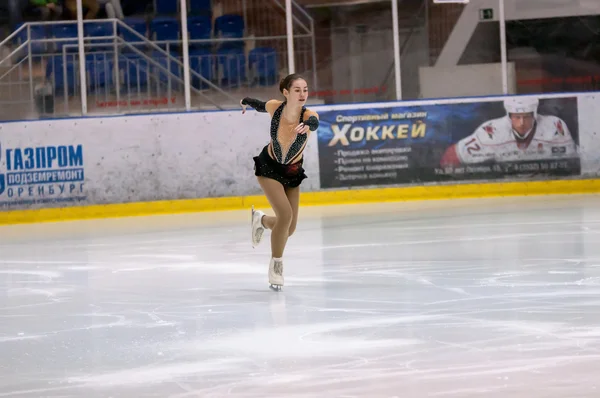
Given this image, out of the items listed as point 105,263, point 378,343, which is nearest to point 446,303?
point 378,343

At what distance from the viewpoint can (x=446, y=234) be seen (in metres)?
10.2

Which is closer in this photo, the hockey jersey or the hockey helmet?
the hockey jersey

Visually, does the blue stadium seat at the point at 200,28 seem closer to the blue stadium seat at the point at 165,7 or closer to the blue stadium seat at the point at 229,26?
the blue stadium seat at the point at 229,26

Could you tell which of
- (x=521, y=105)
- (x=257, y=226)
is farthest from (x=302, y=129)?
(x=521, y=105)

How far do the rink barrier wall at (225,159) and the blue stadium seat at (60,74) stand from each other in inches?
25.5

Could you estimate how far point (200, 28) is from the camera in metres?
15.8

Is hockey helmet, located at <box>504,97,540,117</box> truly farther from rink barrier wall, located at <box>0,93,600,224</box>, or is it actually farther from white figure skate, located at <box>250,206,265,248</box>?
white figure skate, located at <box>250,206,265,248</box>

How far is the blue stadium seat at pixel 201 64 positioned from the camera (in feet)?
50.2

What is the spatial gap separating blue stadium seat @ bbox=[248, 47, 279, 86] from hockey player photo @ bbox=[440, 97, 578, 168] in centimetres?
267

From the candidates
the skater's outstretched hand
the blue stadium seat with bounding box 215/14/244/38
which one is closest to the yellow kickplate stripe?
the blue stadium seat with bounding box 215/14/244/38

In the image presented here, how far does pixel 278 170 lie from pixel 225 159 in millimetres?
7484

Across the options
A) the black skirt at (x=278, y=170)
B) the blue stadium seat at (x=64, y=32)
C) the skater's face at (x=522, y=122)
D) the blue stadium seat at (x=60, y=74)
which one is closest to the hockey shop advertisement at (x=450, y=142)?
the skater's face at (x=522, y=122)

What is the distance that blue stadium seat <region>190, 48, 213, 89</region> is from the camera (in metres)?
15.3

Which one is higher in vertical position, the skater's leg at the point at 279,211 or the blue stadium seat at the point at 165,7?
the blue stadium seat at the point at 165,7
